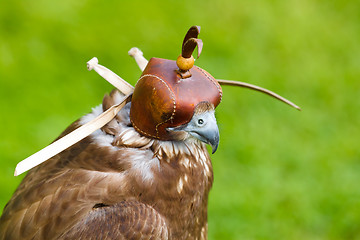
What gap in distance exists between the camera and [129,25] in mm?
6305

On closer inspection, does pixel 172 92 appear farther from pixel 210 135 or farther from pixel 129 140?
pixel 129 140

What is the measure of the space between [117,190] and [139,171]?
0.13 metres

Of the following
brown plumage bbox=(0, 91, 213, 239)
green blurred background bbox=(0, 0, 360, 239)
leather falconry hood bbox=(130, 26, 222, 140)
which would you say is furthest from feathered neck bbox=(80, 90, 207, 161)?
green blurred background bbox=(0, 0, 360, 239)

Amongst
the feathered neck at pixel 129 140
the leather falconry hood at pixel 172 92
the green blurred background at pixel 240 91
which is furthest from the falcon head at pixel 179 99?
the green blurred background at pixel 240 91

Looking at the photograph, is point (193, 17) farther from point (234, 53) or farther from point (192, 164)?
point (192, 164)

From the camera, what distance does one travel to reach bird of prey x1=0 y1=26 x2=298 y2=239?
7.88 feet

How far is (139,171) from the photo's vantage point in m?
2.59

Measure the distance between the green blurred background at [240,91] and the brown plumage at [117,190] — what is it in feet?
7.23

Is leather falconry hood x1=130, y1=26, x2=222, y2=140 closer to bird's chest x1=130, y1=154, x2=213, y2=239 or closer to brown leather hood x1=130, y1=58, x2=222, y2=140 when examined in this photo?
brown leather hood x1=130, y1=58, x2=222, y2=140

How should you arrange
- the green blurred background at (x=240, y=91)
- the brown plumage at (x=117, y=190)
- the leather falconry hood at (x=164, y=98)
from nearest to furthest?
the leather falconry hood at (x=164, y=98)
the brown plumage at (x=117, y=190)
the green blurred background at (x=240, y=91)

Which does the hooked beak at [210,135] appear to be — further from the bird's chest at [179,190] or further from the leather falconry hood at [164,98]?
the bird's chest at [179,190]

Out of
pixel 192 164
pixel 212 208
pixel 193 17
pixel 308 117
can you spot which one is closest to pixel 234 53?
pixel 193 17

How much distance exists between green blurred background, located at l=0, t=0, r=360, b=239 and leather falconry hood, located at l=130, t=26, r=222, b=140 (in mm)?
Answer: 2578

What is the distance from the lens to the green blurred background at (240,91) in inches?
200
